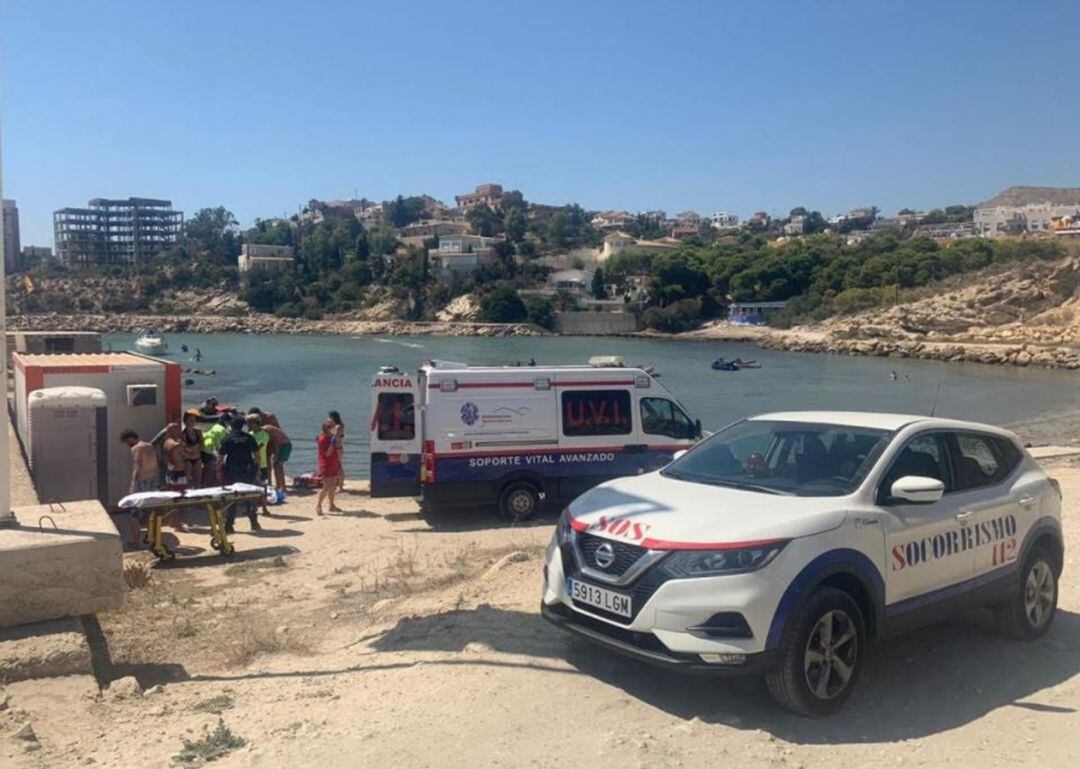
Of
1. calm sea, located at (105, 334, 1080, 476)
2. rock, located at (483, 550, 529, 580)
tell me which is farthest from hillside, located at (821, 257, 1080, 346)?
rock, located at (483, 550, 529, 580)

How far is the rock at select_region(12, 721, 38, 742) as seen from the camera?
15.7 ft

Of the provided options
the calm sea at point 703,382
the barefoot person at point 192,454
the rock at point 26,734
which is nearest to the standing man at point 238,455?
the barefoot person at point 192,454

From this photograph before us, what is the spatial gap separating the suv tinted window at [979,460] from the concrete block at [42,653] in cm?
579

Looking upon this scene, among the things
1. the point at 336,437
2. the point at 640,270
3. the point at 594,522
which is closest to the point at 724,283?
the point at 640,270

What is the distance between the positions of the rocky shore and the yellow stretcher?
4842 inches

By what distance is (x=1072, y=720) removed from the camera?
529 cm

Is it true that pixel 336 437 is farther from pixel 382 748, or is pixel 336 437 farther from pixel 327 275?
pixel 327 275

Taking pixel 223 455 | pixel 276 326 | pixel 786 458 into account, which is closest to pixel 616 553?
pixel 786 458

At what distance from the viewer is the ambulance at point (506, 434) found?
13.6 meters

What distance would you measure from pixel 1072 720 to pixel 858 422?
213 centimetres

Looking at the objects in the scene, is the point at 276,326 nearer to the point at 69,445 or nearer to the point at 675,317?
the point at 675,317

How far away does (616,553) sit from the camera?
5352mm

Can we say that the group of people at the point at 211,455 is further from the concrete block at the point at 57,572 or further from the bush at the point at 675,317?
the bush at the point at 675,317

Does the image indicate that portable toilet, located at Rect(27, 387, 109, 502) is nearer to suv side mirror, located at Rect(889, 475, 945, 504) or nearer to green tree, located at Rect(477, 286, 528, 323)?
suv side mirror, located at Rect(889, 475, 945, 504)
